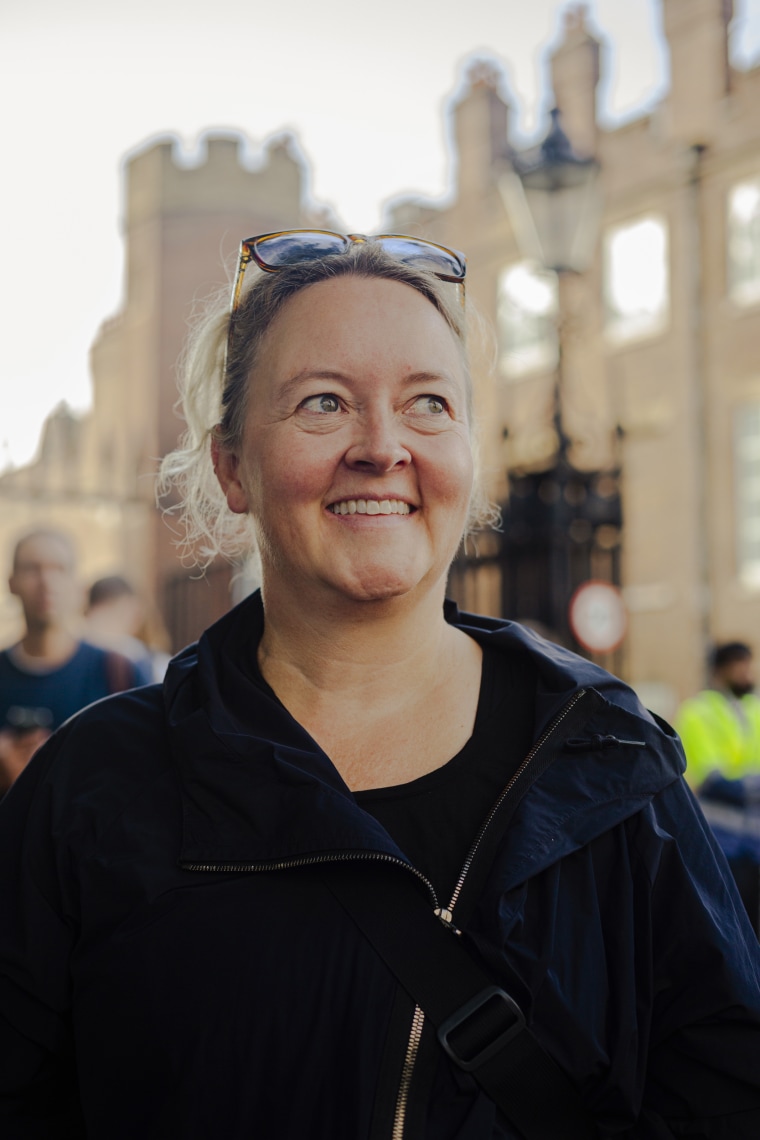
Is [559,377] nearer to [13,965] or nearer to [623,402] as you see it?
[13,965]

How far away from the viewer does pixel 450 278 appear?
185cm

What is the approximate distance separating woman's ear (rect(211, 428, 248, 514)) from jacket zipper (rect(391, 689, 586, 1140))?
61cm

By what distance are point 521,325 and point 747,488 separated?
5003 millimetres

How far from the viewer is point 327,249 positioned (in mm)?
1801

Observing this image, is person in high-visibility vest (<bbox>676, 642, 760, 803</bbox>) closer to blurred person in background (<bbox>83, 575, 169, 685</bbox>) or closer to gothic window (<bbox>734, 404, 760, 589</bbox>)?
blurred person in background (<bbox>83, 575, 169, 685</bbox>)

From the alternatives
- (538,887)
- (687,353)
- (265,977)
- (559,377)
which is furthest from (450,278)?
(687,353)

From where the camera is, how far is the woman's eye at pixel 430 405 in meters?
1.71

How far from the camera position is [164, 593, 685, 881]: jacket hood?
1.48 meters

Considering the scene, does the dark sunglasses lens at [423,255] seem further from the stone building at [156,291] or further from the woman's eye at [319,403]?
the stone building at [156,291]

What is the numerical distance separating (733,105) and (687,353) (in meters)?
3.19

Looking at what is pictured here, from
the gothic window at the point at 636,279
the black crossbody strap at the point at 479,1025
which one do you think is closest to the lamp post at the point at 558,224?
the black crossbody strap at the point at 479,1025

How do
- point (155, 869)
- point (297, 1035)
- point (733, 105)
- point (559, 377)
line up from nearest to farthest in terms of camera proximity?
point (297, 1035)
point (155, 869)
point (559, 377)
point (733, 105)

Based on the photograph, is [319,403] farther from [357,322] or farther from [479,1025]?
[479,1025]

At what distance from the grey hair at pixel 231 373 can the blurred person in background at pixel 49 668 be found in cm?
195
